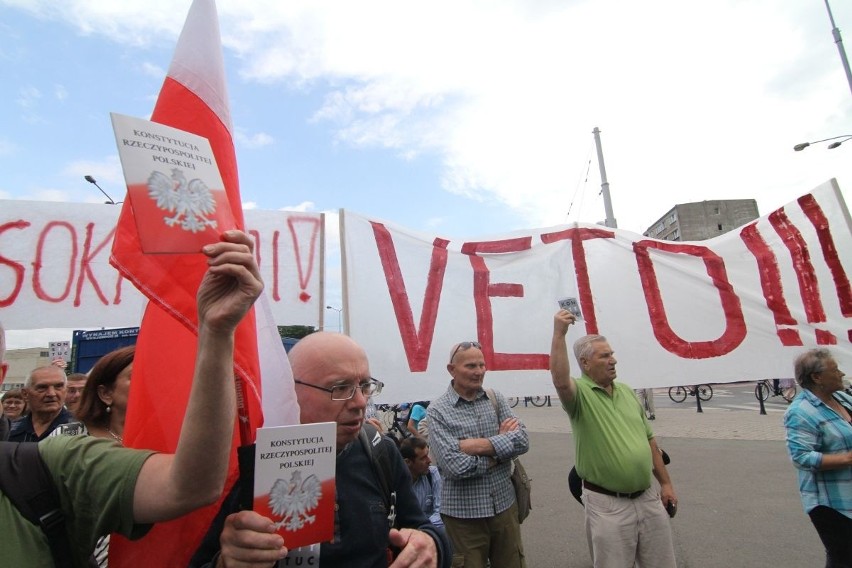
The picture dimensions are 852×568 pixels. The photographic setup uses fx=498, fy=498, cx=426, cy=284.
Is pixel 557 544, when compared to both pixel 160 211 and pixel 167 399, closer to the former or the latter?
pixel 167 399

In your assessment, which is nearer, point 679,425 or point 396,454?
point 396,454

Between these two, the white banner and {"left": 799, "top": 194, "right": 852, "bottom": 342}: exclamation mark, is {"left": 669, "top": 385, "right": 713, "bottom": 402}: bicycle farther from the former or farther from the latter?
the white banner

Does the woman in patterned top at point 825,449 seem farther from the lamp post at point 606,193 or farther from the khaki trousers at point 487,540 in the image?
the lamp post at point 606,193

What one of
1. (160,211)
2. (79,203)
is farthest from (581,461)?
(79,203)

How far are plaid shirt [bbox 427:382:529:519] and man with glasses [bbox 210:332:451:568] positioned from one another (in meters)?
1.30

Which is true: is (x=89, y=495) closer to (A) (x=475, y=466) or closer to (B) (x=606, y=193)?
(A) (x=475, y=466)

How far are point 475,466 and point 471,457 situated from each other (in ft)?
0.18

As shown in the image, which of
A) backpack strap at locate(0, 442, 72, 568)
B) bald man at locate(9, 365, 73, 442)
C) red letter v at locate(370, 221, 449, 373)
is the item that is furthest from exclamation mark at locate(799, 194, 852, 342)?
bald man at locate(9, 365, 73, 442)

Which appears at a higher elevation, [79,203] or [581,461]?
[79,203]

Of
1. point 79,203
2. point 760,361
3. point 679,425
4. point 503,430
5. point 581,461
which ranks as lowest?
point 679,425

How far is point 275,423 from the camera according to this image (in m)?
1.41

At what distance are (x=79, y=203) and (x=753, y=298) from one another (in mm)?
5091

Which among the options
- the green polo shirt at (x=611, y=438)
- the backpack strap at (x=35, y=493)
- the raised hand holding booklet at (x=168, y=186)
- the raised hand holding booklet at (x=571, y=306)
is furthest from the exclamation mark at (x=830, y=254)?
the backpack strap at (x=35, y=493)

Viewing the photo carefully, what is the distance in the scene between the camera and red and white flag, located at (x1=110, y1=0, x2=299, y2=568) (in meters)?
1.31
